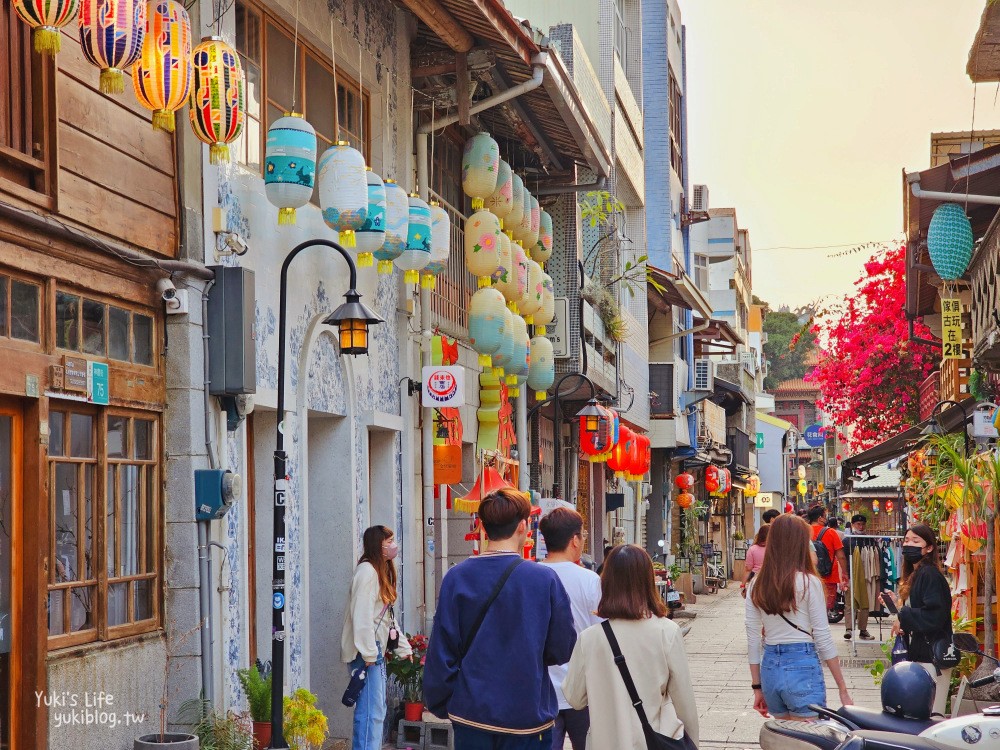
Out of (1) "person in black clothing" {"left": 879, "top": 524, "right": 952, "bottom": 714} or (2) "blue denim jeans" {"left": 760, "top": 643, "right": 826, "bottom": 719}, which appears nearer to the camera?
(2) "blue denim jeans" {"left": 760, "top": 643, "right": 826, "bottom": 719}

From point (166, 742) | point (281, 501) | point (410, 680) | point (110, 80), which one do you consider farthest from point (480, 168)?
point (166, 742)

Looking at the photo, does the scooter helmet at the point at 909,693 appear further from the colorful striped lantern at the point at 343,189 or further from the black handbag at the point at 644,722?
the colorful striped lantern at the point at 343,189

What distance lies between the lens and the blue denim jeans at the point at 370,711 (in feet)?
32.4

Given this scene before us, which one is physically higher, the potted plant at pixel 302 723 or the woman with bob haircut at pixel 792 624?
the woman with bob haircut at pixel 792 624

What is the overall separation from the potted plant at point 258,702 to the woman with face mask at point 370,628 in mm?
717

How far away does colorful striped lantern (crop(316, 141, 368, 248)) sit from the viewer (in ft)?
34.0

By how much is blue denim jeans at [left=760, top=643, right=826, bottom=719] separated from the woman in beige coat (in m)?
1.96

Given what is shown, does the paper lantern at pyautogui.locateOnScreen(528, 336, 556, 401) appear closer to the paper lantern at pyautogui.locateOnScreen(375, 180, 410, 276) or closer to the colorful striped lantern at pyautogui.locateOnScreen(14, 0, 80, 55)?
the paper lantern at pyautogui.locateOnScreen(375, 180, 410, 276)

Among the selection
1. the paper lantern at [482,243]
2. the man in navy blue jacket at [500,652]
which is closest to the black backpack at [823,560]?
the paper lantern at [482,243]

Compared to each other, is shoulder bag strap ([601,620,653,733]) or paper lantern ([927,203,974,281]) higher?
paper lantern ([927,203,974,281])

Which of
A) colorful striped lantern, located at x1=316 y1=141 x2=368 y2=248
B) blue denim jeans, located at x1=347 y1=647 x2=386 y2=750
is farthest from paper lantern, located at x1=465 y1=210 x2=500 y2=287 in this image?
blue denim jeans, located at x1=347 y1=647 x2=386 y2=750

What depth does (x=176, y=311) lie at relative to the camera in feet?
28.9

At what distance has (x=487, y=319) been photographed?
14.4 meters

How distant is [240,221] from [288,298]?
3.46ft
